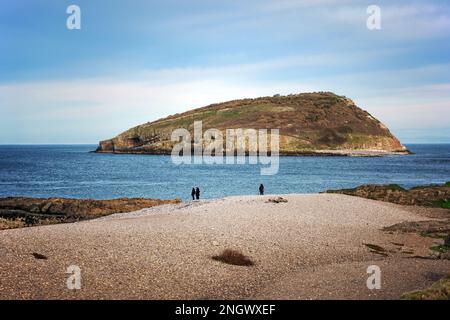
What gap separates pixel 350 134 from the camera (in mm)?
182500

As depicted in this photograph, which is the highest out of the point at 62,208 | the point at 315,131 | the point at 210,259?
the point at 315,131

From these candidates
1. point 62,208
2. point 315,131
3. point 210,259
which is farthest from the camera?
point 315,131

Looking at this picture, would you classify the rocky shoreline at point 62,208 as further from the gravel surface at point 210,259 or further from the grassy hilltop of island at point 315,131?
the grassy hilltop of island at point 315,131

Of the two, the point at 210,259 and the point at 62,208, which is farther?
the point at 62,208

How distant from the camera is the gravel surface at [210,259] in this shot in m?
14.3

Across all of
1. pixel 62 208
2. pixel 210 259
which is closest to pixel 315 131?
pixel 62 208

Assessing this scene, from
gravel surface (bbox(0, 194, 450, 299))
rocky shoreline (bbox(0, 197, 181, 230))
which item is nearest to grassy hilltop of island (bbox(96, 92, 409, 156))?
rocky shoreline (bbox(0, 197, 181, 230))

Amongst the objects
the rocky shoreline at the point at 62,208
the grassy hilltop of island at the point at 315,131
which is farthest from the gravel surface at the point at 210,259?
the grassy hilltop of island at the point at 315,131

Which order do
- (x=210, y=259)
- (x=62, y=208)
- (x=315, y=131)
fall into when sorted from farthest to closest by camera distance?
1. (x=315, y=131)
2. (x=62, y=208)
3. (x=210, y=259)

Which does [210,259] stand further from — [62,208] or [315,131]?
[315,131]

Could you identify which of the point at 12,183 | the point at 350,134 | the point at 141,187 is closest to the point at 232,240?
the point at 141,187

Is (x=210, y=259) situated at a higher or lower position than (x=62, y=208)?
higher

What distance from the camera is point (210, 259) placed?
18.2 metres
